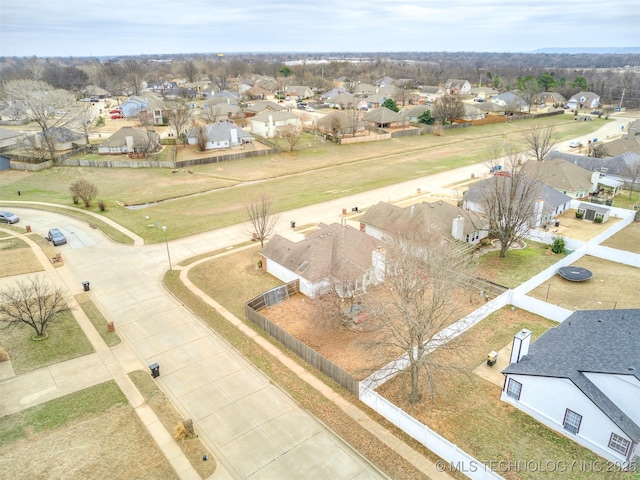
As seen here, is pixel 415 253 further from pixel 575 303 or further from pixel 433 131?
pixel 433 131

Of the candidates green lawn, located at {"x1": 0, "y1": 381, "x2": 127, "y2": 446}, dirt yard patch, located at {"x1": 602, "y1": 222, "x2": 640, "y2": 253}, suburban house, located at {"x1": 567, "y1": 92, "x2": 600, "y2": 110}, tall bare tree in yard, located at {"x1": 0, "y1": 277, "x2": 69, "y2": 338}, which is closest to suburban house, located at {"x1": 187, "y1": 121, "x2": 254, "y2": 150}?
tall bare tree in yard, located at {"x1": 0, "y1": 277, "x2": 69, "y2": 338}

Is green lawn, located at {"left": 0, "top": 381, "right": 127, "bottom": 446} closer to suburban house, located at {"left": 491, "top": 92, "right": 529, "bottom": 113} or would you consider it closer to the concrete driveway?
the concrete driveway

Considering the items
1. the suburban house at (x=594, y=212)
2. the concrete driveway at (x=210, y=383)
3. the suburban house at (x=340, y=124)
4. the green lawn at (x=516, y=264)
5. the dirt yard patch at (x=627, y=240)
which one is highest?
the suburban house at (x=340, y=124)

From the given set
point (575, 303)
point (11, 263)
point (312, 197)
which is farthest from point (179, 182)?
point (575, 303)

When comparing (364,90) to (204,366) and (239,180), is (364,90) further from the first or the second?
(204,366)

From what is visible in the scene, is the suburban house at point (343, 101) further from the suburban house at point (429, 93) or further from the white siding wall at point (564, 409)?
the white siding wall at point (564, 409)

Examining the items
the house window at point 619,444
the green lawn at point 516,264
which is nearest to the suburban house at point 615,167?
the green lawn at point 516,264

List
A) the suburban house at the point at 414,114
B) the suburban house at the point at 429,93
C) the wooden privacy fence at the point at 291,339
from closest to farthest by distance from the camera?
1. the wooden privacy fence at the point at 291,339
2. the suburban house at the point at 414,114
3. the suburban house at the point at 429,93
